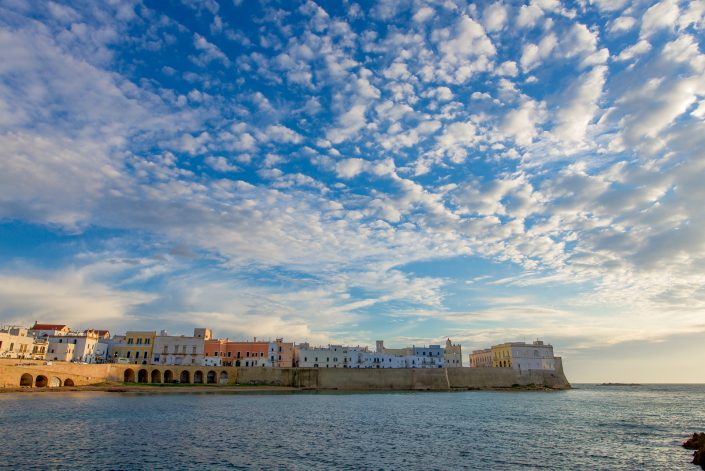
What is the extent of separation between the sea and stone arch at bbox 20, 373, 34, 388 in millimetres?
18012

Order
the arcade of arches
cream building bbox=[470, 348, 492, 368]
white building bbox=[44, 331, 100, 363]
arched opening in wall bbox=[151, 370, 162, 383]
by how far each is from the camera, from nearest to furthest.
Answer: white building bbox=[44, 331, 100, 363], the arcade of arches, arched opening in wall bbox=[151, 370, 162, 383], cream building bbox=[470, 348, 492, 368]

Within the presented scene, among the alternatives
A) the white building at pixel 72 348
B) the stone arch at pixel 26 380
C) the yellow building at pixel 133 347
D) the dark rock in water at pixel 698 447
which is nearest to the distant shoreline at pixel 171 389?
the stone arch at pixel 26 380

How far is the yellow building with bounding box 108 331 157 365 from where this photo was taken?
102 m

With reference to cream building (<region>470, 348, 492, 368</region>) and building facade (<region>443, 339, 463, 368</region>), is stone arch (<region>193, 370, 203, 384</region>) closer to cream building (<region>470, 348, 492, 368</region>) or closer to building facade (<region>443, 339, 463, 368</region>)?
building facade (<region>443, 339, 463, 368</region>)

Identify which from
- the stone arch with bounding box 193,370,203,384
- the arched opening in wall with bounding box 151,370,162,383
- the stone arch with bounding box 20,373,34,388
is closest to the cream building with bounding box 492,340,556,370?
the stone arch with bounding box 193,370,203,384

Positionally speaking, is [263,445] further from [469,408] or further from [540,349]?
[540,349]

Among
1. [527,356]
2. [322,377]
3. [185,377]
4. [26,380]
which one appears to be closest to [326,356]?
[322,377]

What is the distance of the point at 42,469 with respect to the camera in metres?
25.2

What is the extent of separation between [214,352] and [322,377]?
78.7ft

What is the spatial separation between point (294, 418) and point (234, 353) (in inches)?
2448

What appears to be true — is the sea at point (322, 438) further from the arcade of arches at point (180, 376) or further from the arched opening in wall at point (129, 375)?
the arcade of arches at point (180, 376)

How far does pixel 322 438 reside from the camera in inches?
1496

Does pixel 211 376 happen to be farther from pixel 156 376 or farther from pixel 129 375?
pixel 129 375

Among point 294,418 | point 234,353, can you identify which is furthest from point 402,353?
point 294,418
